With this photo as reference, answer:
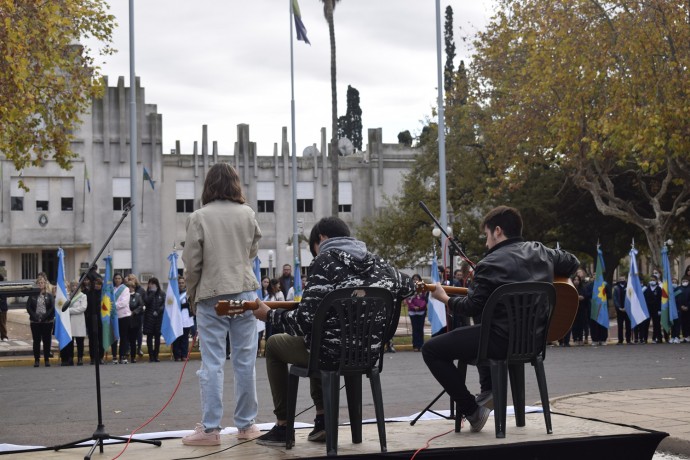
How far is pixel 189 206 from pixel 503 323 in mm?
57228

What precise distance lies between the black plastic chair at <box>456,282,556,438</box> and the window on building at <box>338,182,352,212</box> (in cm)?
5803

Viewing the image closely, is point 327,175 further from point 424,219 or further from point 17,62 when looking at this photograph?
point 17,62

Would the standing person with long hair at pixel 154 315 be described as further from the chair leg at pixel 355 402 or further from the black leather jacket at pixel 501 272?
the black leather jacket at pixel 501 272

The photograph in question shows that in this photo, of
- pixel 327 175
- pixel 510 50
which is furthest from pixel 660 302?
pixel 327 175

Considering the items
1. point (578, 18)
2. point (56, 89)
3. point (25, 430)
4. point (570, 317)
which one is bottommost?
point (25, 430)

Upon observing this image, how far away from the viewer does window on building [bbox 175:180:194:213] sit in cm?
6350

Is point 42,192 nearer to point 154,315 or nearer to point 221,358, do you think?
point 154,315

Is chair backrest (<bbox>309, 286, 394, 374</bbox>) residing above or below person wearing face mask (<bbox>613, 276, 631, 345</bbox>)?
above

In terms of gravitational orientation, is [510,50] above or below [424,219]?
above

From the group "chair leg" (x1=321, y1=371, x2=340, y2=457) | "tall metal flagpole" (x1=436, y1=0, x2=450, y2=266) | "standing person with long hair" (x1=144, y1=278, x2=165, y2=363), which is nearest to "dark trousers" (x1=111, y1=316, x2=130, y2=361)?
"standing person with long hair" (x1=144, y1=278, x2=165, y2=363)

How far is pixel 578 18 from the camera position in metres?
31.6

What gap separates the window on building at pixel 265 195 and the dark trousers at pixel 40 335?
136ft

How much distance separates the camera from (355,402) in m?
7.82

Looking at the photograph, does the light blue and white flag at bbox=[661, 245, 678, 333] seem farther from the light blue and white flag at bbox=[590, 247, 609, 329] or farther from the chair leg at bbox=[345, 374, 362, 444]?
the chair leg at bbox=[345, 374, 362, 444]
